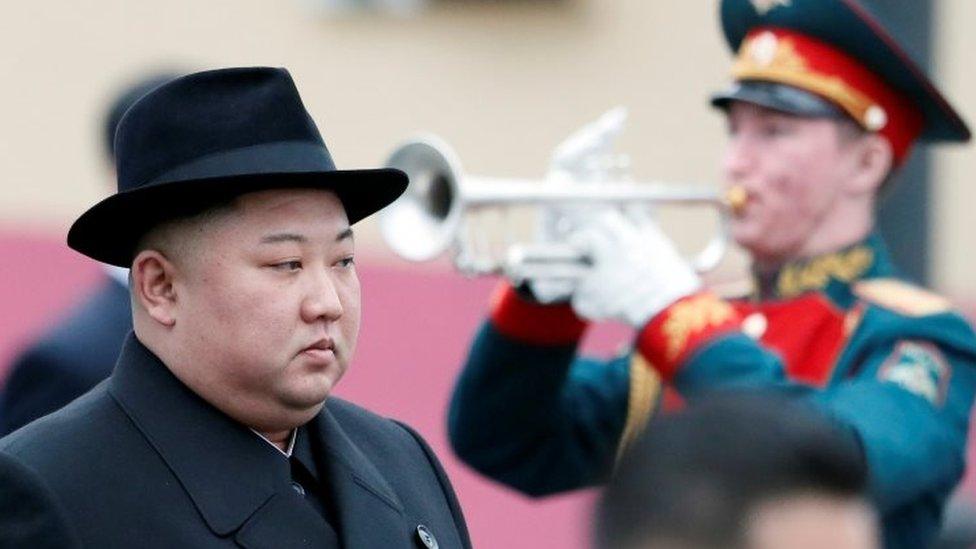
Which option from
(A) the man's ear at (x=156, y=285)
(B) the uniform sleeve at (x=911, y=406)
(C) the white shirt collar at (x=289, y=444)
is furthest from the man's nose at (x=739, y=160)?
(A) the man's ear at (x=156, y=285)

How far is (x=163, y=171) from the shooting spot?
3.22 m

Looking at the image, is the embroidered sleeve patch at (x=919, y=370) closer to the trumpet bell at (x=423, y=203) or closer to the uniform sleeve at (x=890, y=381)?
the uniform sleeve at (x=890, y=381)

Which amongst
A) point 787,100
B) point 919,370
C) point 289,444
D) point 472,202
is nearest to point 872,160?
point 787,100

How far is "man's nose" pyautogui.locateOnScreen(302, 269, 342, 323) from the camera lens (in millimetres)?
3189

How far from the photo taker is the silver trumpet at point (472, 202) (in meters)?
4.89

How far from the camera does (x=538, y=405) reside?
4965mm

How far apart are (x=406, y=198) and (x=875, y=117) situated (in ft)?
2.87

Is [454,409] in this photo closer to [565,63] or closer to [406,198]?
[406,198]

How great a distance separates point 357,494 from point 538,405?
5.41ft

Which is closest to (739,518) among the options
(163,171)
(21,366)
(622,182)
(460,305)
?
(163,171)

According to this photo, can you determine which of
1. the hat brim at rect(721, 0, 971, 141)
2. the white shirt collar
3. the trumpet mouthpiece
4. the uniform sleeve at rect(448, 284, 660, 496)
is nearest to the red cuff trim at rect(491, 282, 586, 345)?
the uniform sleeve at rect(448, 284, 660, 496)

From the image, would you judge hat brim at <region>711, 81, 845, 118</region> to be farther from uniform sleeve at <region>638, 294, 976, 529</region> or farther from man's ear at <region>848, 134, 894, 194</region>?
uniform sleeve at <region>638, 294, 976, 529</region>

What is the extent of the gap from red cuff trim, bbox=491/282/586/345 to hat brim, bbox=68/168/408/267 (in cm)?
159

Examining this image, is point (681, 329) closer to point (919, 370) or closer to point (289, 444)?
point (919, 370)
